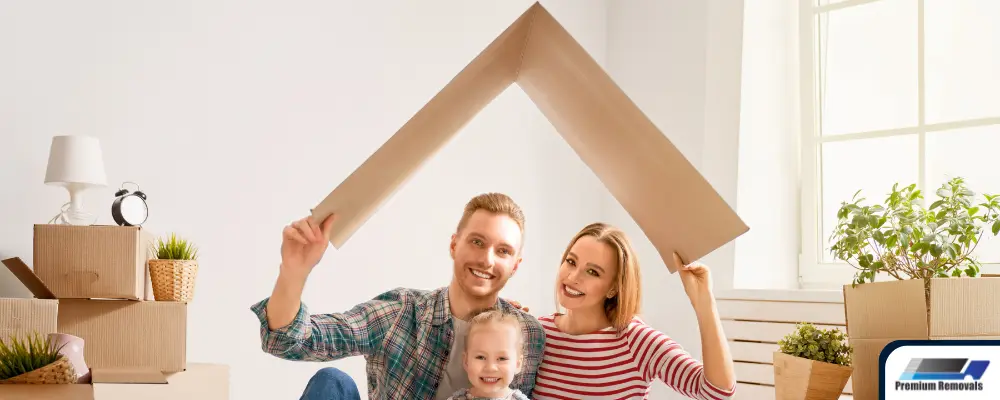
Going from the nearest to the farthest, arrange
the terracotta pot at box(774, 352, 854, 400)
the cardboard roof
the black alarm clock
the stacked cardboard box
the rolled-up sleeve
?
the cardboard roof, the rolled-up sleeve, the stacked cardboard box, the black alarm clock, the terracotta pot at box(774, 352, 854, 400)

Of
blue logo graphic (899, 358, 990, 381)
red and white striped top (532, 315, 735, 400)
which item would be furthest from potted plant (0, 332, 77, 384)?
blue logo graphic (899, 358, 990, 381)

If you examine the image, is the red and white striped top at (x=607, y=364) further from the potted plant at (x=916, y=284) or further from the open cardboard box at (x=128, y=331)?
the open cardboard box at (x=128, y=331)

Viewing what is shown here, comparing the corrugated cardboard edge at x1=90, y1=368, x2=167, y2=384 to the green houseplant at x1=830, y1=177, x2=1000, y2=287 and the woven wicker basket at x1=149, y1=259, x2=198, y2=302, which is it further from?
the green houseplant at x1=830, y1=177, x2=1000, y2=287

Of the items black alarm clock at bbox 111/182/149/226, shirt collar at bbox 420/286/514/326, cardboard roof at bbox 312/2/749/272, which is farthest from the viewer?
black alarm clock at bbox 111/182/149/226

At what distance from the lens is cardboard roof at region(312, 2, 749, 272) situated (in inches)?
47.4

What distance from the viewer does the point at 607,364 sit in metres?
1.60

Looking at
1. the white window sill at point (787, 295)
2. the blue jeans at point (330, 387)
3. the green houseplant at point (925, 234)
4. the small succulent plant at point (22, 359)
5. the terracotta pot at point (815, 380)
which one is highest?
the green houseplant at point (925, 234)

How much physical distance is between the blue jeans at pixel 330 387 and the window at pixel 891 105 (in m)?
1.96

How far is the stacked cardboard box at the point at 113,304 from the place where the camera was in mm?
1857

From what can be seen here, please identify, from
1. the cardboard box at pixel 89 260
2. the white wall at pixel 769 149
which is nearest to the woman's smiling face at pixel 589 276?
the cardboard box at pixel 89 260

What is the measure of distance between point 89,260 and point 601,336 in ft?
3.61

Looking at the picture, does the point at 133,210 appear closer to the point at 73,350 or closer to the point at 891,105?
the point at 73,350

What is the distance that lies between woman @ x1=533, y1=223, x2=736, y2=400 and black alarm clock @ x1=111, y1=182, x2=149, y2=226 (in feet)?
3.29

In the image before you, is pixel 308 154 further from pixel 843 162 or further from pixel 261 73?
pixel 843 162
